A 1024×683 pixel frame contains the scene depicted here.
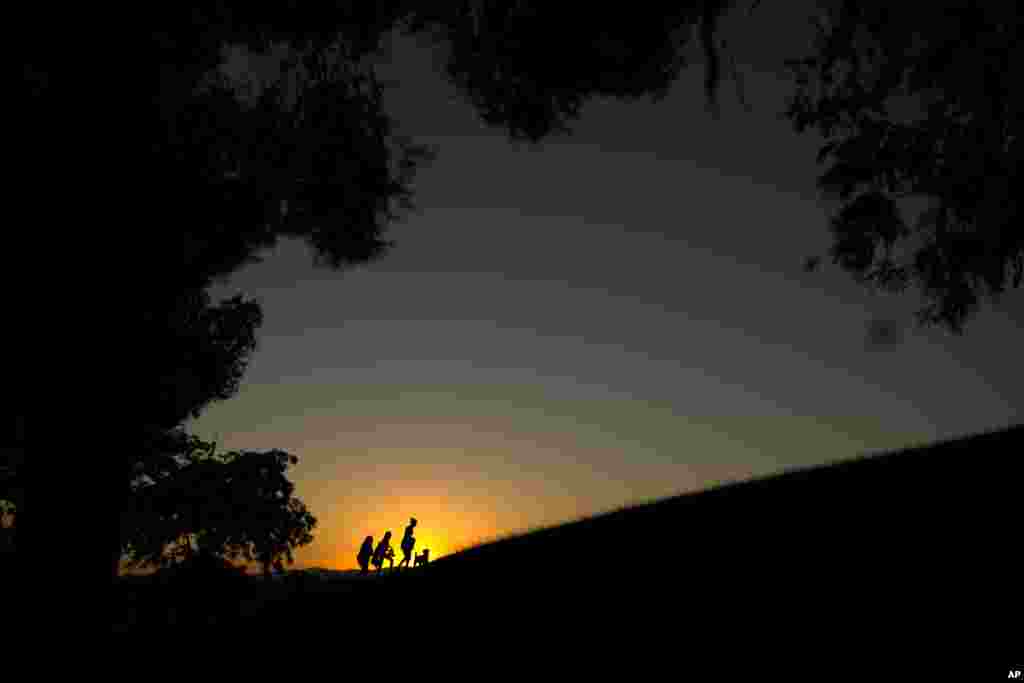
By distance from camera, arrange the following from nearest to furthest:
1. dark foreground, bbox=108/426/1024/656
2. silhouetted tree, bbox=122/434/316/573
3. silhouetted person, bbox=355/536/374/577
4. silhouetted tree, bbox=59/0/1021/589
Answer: dark foreground, bbox=108/426/1024/656
silhouetted tree, bbox=59/0/1021/589
silhouetted tree, bbox=122/434/316/573
silhouetted person, bbox=355/536/374/577

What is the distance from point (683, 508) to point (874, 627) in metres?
2.81

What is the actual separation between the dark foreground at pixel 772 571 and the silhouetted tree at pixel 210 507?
10.0 m

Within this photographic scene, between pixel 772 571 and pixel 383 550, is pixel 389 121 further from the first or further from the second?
pixel 383 550

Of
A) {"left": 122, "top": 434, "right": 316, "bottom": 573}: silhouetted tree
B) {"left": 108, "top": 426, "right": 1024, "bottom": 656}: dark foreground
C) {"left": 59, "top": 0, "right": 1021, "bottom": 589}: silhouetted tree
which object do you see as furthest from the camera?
{"left": 122, "top": 434, "right": 316, "bottom": 573}: silhouetted tree

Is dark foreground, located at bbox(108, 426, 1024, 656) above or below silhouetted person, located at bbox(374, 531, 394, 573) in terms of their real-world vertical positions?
below

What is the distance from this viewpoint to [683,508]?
6.65 m

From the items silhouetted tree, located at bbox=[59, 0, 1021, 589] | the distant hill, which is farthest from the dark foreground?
silhouetted tree, located at bbox=[59, 0, 1021, 589]

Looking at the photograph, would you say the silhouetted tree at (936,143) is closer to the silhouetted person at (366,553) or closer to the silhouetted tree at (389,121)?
the silhouetted tree at (389,121)

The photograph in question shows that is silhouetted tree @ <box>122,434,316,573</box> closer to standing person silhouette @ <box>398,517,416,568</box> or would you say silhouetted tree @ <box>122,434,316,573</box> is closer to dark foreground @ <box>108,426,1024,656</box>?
standing person silhouette @ <box>398,517,416,568</box>

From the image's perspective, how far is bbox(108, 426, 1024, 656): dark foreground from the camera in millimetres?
3961

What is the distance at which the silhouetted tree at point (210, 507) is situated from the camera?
16.5 metres

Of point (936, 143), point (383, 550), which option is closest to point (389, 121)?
Answer: point (936, 143)

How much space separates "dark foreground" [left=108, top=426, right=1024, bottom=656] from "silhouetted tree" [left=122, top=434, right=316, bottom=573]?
10.0m

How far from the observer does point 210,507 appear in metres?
16.7
